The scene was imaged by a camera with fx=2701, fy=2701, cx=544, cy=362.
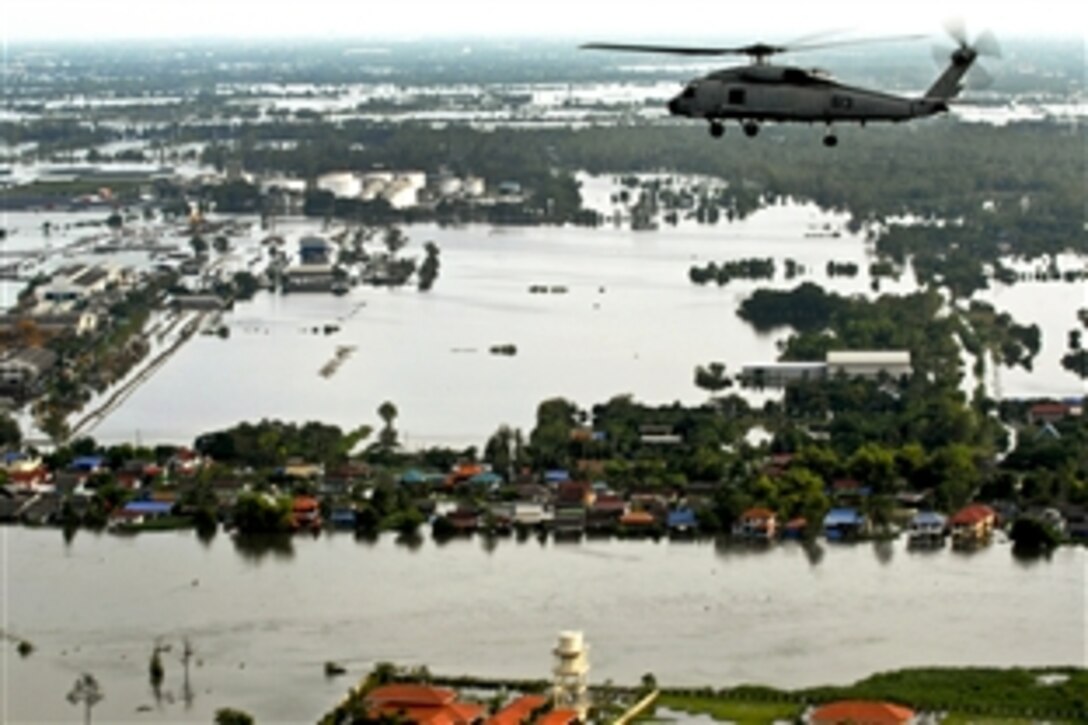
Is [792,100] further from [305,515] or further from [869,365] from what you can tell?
[869,365]

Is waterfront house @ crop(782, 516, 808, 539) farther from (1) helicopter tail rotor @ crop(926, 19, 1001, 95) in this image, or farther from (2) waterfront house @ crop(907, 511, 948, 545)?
(1) helicopter tail rotor @ crop(926, 19, 1001, 95)

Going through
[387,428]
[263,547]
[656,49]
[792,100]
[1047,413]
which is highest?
[656,49]

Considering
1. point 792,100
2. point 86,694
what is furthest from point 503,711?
point 792,100

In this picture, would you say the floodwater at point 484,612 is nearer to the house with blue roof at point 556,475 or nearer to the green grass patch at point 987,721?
the green grass patch at point 987,721

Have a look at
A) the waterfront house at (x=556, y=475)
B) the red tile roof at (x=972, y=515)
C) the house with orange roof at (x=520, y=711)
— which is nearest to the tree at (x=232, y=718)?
the house with orange roof at (x=520, y=711)

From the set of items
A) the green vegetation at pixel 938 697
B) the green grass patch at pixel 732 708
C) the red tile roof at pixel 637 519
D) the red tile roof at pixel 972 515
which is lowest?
the red tile roof at pixel 637 519
